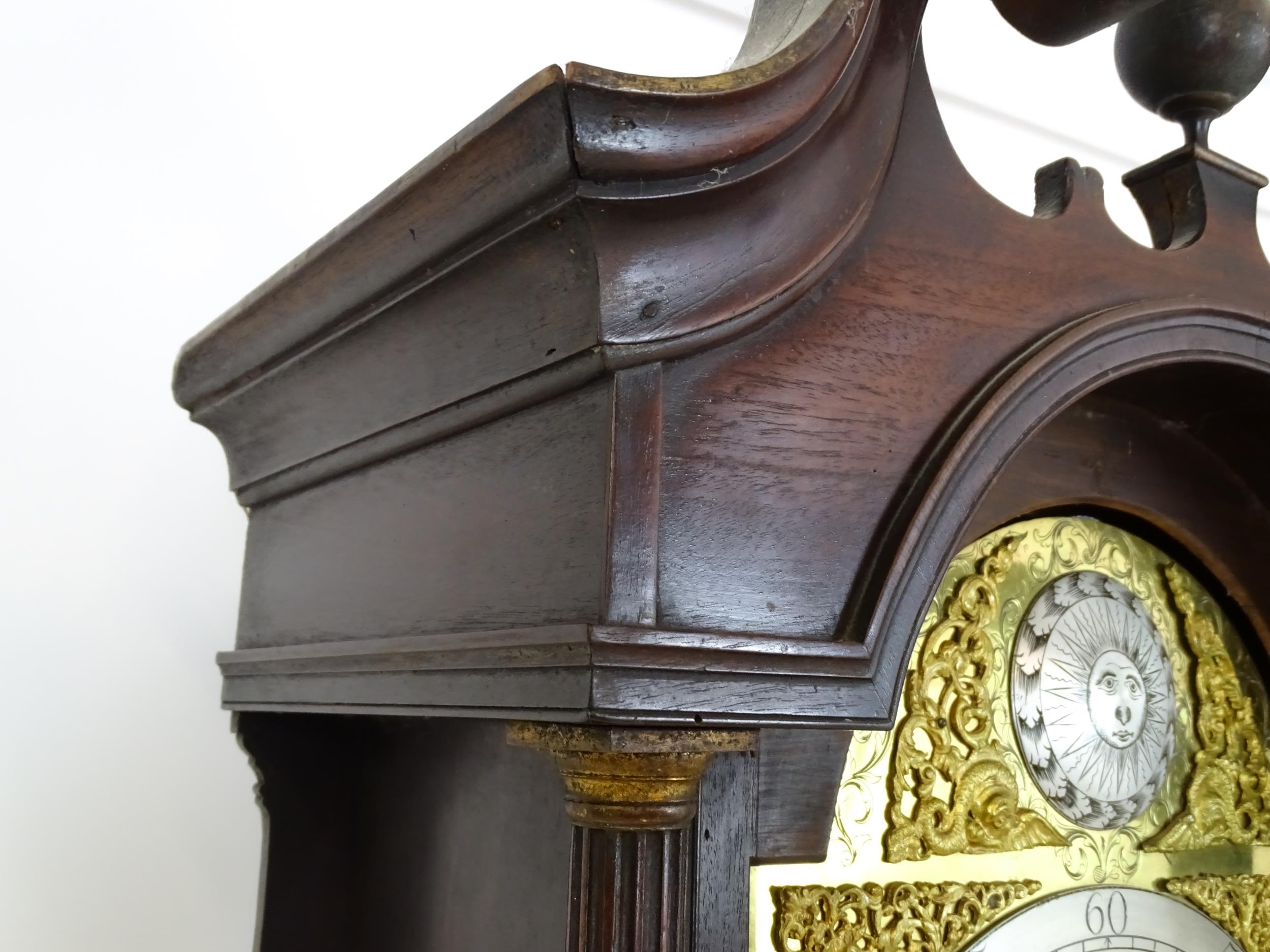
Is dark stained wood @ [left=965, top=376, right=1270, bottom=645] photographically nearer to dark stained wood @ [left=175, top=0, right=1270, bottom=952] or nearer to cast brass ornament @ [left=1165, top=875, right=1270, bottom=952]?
dark stained wood @ [left=175, top=0, right=1270, bottom=952]

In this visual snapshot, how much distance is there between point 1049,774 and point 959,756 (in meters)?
0.08

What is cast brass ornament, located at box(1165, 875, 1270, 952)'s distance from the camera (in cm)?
83

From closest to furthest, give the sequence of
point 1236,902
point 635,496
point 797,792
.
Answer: point 635,496 < point 797,792 < point 1236,902

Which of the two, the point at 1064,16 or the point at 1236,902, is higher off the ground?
the point at 1064,16

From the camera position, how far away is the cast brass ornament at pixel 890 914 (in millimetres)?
633

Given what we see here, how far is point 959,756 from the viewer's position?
737 millimetres

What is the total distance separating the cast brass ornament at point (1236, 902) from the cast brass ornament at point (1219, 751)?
0.08 feet

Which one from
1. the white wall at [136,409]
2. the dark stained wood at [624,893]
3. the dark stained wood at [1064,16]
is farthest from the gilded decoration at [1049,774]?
the white wall at [136,409]

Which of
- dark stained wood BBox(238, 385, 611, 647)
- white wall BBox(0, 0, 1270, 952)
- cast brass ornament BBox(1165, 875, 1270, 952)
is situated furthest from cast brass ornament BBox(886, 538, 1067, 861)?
white wall BBox(0, 0, 1270, 952)

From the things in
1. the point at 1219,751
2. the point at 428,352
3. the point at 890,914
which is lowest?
the point at 890,914

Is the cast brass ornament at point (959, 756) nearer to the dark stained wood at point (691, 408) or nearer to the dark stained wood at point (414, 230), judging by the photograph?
the dark stained wood at point (691, 408)

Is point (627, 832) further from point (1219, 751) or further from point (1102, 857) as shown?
point (1219, 751)

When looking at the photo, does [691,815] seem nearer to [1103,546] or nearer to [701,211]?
[701,211]

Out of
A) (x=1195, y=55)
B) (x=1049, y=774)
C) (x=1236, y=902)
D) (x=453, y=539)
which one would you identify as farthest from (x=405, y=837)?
(x=1195, y=55)
